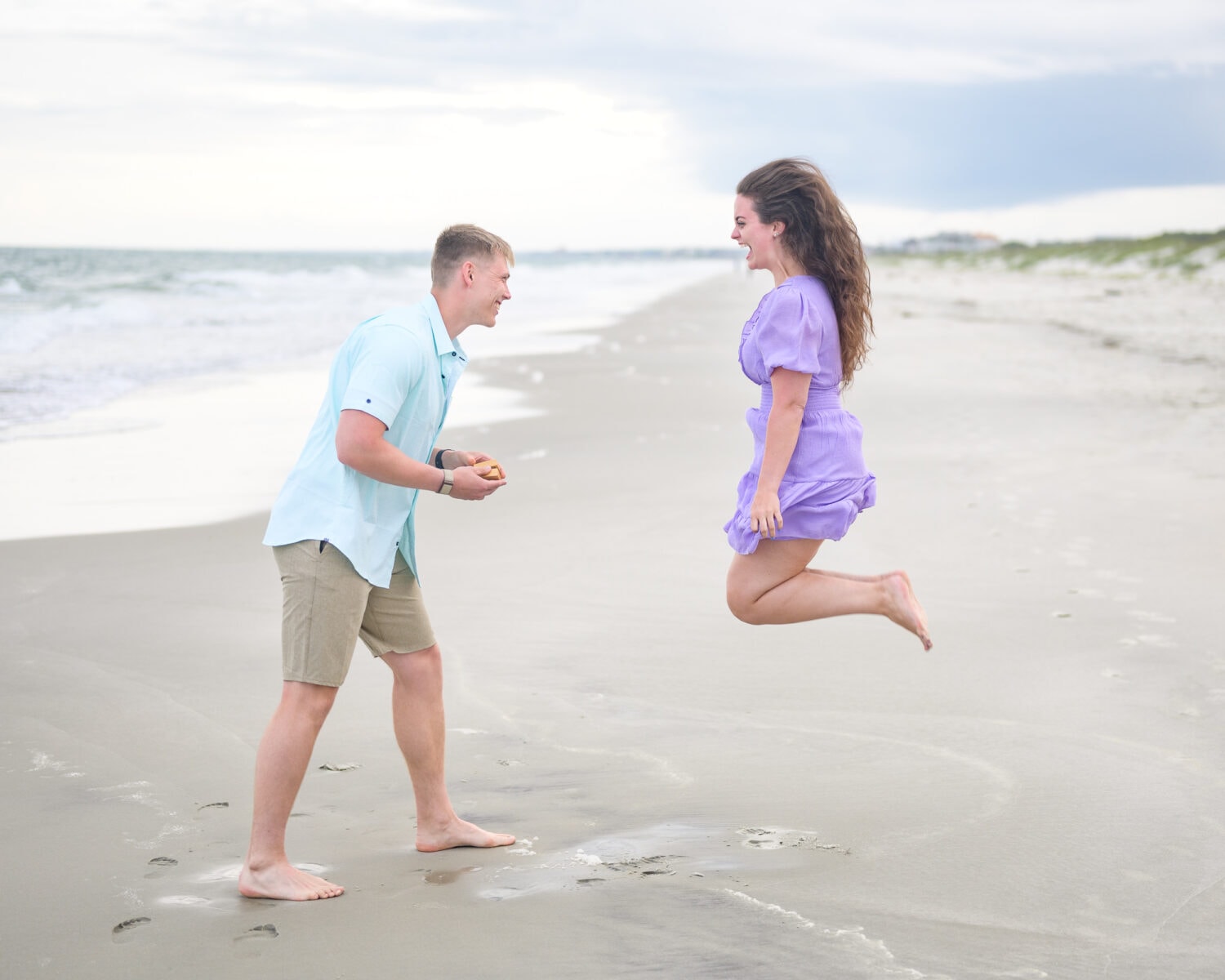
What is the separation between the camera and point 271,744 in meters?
3.21

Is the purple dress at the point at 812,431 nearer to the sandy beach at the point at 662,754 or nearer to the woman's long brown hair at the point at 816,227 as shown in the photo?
the woman's long brown hair at the point at 816,227

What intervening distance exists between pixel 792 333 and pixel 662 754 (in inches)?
58.6

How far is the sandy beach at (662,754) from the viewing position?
288cm

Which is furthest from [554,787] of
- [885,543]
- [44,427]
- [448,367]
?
[44,427]

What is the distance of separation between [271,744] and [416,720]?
0.46m

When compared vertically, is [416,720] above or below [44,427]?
below

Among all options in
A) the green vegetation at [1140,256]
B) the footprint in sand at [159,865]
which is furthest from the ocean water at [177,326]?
the green vegetation at [1140,256]

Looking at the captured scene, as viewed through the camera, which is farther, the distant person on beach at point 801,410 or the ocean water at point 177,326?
the ocean water at point 177,326

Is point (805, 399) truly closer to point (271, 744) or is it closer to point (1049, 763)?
point (1049, 763)

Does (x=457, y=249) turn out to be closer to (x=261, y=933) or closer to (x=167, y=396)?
(x=261, y=933)

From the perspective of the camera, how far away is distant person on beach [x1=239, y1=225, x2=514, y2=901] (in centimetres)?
310

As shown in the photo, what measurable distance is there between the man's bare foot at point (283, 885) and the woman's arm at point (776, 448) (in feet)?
5.09

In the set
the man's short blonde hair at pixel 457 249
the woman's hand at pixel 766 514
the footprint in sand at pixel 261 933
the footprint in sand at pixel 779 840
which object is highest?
the man's short blonde hair at pixel 457 249

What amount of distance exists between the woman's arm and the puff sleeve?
0.16 ft
